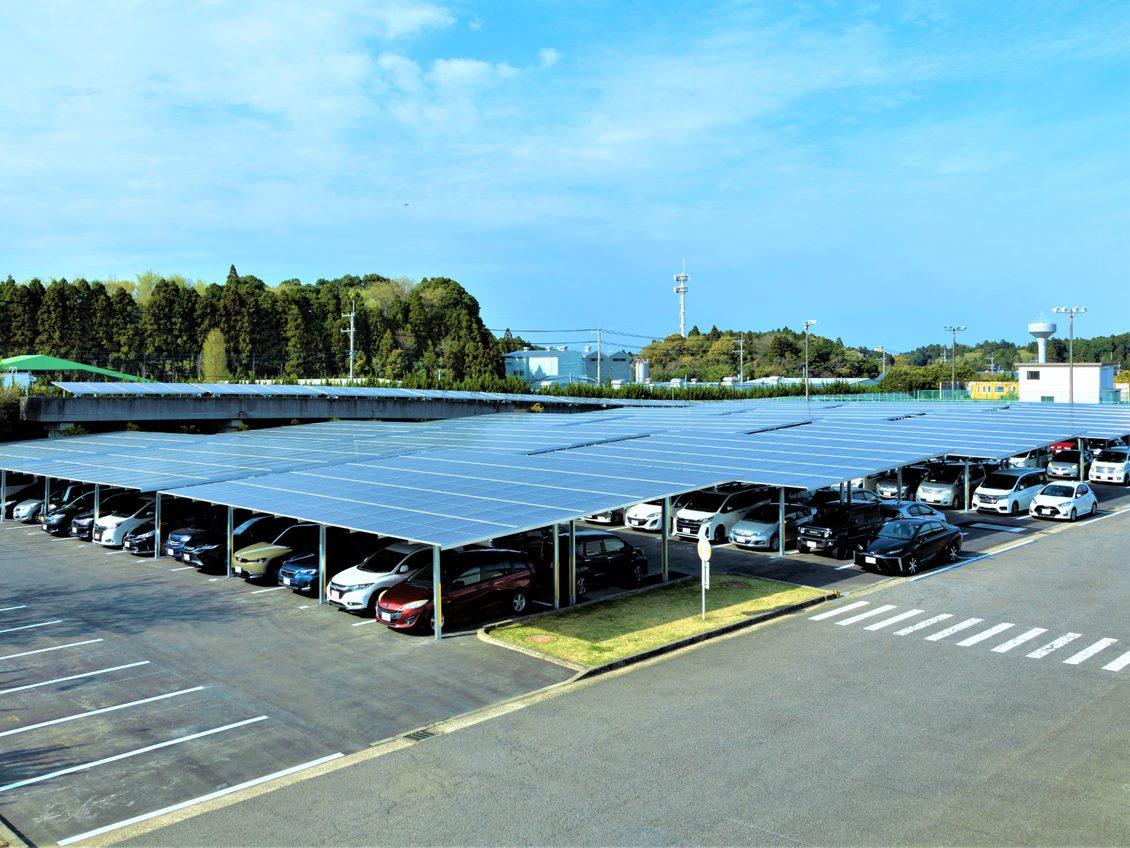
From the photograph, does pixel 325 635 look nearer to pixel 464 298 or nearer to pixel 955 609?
pixel 955 609

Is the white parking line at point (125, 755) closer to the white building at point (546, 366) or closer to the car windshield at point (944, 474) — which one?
the car windshield at point (944, 474)

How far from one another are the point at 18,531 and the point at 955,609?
33.5 metres

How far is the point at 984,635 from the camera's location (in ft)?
61.7

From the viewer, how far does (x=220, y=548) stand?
88.9 ft

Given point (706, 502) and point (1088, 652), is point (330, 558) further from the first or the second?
point (1088, 652)

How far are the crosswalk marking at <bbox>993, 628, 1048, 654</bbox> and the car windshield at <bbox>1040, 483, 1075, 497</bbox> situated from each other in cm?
1772

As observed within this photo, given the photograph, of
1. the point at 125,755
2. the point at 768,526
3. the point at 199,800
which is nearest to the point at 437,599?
the point at 125,755

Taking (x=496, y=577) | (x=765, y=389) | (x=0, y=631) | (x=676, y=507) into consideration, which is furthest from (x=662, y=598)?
(x=765, y=389)

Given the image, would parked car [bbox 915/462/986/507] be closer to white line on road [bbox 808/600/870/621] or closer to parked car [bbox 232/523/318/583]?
white line on road [bbox 808/600/870/621]

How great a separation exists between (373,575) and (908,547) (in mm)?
14366

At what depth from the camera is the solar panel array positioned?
76.1ft

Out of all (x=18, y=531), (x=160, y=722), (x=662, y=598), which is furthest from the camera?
(x=18, y=531)

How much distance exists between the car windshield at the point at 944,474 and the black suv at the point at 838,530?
33.9 feet

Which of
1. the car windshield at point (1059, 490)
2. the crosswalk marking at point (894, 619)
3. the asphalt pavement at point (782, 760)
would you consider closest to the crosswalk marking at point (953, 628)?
the asphalt pavement at point (782, 760)
